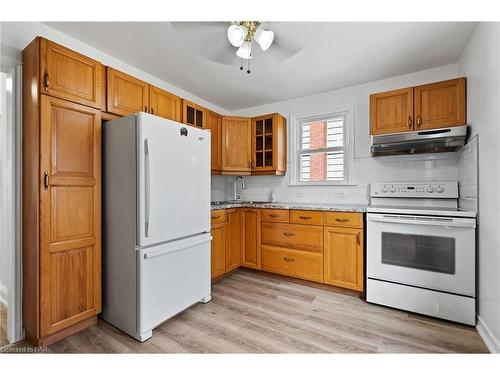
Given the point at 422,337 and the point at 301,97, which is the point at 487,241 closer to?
the point at 422,337

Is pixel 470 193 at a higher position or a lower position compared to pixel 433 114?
lower

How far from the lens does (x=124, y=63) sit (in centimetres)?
251

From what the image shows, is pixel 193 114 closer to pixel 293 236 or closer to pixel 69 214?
pixel 69 214

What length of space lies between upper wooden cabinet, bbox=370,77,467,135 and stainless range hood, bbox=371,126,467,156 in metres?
0.07

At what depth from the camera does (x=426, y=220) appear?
6.85ft

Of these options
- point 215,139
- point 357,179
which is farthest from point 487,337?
point 215,139

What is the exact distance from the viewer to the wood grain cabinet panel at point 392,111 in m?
2.41

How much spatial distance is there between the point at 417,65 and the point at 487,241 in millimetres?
1898

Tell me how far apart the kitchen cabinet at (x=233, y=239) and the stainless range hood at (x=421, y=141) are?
71.8 inches

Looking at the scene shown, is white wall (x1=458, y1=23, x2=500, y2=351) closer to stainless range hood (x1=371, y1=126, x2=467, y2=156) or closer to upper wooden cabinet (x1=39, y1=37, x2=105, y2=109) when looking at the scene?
stainless range hood (x1=371, y1=126, x2=467, y2=156)

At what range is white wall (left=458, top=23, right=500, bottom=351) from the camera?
5.05 feet

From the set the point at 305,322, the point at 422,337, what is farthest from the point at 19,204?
the point at 422,337

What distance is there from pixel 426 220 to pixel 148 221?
2325mm

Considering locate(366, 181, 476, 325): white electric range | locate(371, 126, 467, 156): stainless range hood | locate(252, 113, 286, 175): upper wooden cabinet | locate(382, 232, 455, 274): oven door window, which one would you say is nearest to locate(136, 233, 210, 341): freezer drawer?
locate(252, 113, 286, 175): upper wooden cabinet
